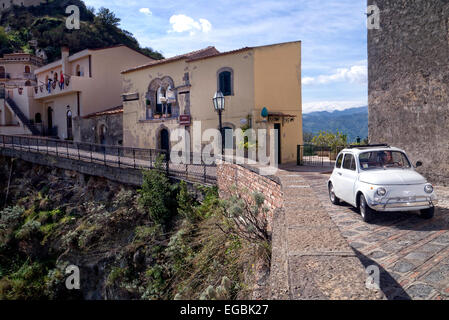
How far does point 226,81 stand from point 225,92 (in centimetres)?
58

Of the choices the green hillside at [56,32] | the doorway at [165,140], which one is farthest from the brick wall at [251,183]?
the green hillside at [56,32]

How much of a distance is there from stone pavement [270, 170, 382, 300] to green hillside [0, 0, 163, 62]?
43.1 m

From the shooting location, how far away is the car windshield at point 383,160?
6555mm

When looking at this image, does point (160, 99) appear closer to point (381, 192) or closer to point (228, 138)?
point (228, 138)

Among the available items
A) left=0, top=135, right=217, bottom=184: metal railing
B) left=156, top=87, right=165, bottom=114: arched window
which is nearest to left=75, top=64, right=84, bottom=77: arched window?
left=0, top=135, right=217, bottom=184: metal railing

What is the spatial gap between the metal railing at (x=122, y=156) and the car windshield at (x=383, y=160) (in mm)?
5472

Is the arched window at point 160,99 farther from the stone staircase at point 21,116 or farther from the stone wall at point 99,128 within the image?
the stone staircase at point 21,116

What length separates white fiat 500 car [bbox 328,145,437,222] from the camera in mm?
5703

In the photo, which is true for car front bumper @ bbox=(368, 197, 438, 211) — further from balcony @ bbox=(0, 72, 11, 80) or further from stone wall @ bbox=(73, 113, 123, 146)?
balcony @ bbox=(0, 72, 11, 80)

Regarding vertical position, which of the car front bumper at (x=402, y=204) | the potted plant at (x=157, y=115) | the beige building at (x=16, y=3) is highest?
the beige building at (x=16, y=3)

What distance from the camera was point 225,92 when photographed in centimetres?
1633

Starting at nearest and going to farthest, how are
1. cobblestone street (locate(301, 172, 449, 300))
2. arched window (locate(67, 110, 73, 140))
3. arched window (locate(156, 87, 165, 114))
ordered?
cobblestone street (locate(301, 172, 449, 300)) < arched window (locate(156, 87, 165, 114)) < arched window (locate(67, 110, 73, 140))

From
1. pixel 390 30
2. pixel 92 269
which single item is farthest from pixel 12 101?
pixel 390 30

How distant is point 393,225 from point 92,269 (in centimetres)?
966
